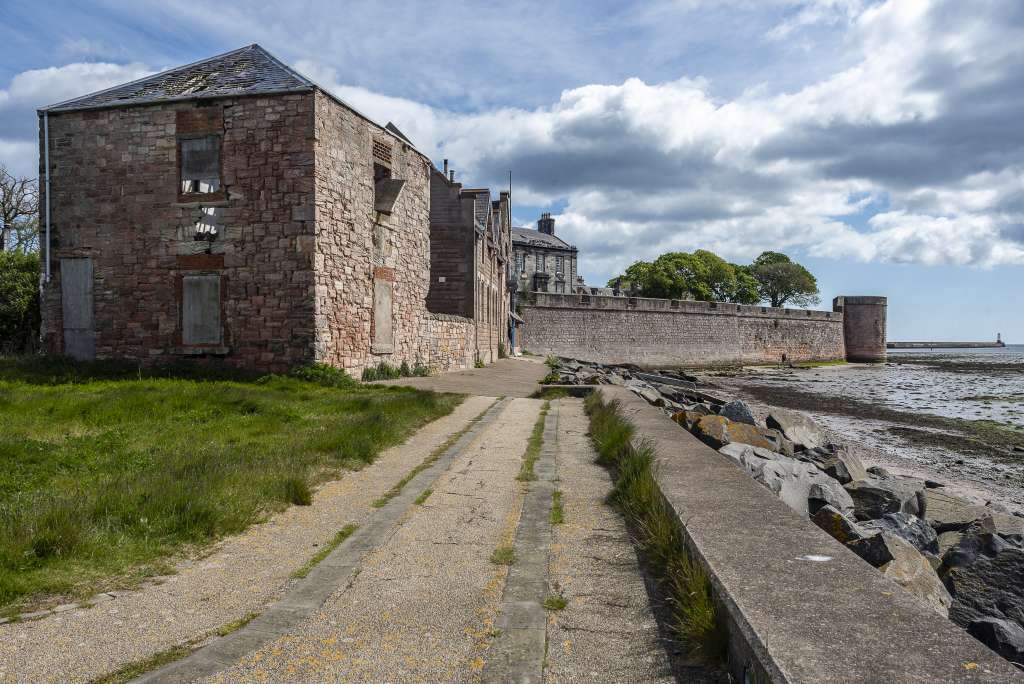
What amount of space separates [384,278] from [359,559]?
1328cm

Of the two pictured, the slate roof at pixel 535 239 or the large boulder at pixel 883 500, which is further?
the slate roof at pixel 535 239

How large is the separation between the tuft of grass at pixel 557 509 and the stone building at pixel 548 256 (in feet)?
232

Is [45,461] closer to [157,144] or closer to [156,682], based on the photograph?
[156,682]

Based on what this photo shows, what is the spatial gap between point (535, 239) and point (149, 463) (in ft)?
253

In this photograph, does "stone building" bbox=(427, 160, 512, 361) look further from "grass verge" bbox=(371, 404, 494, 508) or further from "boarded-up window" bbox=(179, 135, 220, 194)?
"grass verge" bbox=(371, 404, 494, 508)

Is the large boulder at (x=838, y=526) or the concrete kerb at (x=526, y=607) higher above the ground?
the concrete kerb at (x=526, y=607)

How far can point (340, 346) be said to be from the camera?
14883 mm

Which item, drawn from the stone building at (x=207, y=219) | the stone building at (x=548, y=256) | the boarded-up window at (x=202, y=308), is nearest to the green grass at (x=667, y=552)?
the stone building at (x=207, y=219)

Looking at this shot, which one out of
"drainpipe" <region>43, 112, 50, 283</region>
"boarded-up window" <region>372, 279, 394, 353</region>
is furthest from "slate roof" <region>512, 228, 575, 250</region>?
"drainpipe" <region>43, 112, 50, 283</region>

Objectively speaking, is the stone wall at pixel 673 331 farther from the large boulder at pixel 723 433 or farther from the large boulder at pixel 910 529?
the large boulder at pixel 910 529

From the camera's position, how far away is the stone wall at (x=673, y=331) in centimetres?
4272

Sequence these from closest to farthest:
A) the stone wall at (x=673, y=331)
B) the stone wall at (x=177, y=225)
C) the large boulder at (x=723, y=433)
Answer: the large boulder at (x=723, y=433), the stone wall at (x=177, y=225), the stone wall at (x=673, y=331)

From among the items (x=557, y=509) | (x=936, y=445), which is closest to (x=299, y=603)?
(x=557, y=509)

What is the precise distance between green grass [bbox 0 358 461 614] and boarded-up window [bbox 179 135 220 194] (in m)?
4.64
